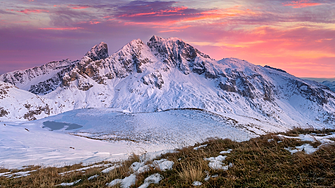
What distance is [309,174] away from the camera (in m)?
4.00

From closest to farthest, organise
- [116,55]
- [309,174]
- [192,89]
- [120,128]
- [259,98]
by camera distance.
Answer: [309,174], [120,128], [192,89], [259,98], [116,55]

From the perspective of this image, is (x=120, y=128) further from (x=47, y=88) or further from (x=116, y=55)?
(x=47, y=88)

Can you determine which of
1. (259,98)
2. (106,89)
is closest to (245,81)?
(259,98)

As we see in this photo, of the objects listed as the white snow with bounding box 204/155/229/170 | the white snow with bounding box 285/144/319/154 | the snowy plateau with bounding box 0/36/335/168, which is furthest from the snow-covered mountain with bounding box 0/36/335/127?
the white snow with bounding box 204/155/229/170

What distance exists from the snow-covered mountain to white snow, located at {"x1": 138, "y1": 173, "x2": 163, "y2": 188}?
375 feet

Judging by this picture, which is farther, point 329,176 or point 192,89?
point 192,89

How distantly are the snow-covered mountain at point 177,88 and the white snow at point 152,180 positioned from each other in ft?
375

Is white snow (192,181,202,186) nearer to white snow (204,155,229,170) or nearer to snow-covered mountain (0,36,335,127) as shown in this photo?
white snow (204,155,229,170)

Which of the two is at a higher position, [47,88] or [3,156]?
[3,156]

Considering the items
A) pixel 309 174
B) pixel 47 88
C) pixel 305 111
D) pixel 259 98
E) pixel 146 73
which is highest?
pixel 309 174

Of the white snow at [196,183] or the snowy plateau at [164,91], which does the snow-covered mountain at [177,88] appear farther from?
the white snow at [196,183]

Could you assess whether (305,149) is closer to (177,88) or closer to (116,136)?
(116,136)

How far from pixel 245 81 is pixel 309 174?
175 metres

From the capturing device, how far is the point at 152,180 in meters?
4.73
